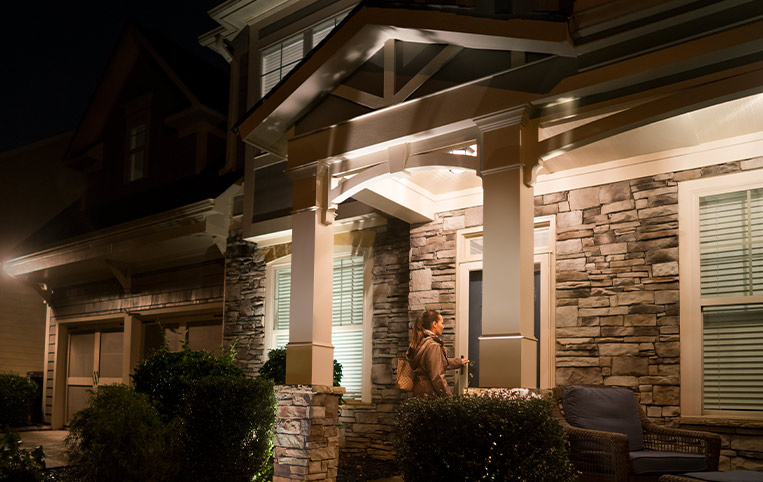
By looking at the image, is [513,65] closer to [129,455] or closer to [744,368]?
[744,368]

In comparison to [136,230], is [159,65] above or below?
above

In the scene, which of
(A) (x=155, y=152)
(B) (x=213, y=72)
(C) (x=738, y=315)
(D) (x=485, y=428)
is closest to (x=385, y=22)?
(D) (x=485, y=428)

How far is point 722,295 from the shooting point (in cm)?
622

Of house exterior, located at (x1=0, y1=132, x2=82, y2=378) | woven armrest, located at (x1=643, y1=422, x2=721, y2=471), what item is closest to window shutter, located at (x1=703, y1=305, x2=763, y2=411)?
woven armrest, located at (x1=643, y1=422, x2=721, y2=471)

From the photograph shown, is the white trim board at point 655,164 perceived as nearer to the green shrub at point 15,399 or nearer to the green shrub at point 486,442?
the green shrub at point 486,442

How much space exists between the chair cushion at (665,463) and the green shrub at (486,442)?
99 centimetres

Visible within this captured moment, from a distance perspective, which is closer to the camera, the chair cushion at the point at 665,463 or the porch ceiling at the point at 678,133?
the chair cushion at the point at 665,463

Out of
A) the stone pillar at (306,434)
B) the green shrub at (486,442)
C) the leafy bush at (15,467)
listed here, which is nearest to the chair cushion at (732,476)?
the green shrub at (486,442)

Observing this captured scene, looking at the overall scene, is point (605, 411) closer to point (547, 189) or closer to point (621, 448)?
point (621, 448)

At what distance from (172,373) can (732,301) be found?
614 cm

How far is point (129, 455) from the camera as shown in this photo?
6.01m

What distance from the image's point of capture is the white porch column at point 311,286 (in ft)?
21.3

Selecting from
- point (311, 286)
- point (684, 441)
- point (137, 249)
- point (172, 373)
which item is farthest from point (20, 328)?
point (684, 441)

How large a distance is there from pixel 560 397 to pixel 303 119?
3810 millimetres
